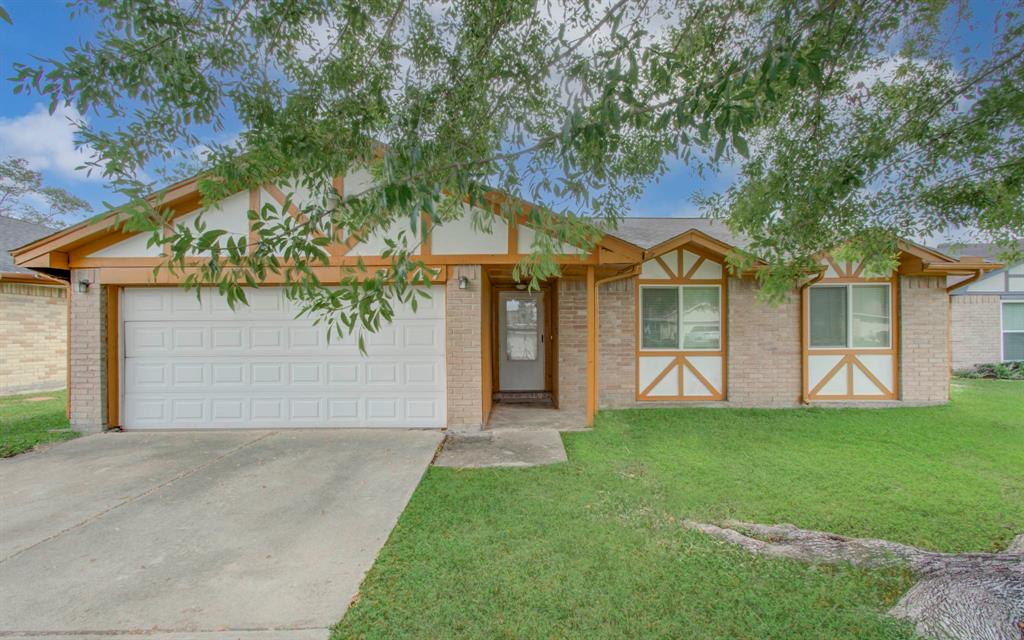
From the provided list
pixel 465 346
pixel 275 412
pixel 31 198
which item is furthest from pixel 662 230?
pixel 31 198

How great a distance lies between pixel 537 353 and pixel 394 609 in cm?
803

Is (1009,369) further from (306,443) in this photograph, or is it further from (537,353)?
(306,443)

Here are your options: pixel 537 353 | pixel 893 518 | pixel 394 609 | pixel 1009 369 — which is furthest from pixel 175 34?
pixel 1009 369

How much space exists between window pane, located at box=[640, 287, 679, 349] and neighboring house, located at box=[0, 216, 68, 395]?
41.4ft

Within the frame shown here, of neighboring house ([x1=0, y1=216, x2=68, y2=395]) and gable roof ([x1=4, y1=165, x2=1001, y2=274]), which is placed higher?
gable roof ([x1=4, y1=165, x2=1001, y2=274])

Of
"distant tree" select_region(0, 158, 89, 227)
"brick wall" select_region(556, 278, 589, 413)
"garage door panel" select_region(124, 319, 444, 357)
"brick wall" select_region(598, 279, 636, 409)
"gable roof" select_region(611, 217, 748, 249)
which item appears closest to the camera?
"garage door panel" select_region(124, 319, 444, 357)

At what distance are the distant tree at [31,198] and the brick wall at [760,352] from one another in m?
31.4

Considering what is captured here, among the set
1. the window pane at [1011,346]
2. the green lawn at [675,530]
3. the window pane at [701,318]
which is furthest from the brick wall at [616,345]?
the window pane at [1011,346]

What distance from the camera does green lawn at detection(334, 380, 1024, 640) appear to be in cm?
264

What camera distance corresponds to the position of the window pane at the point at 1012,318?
14.0 m

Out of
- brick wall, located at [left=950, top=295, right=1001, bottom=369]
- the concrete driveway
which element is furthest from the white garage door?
brick wall, located at [left=950, top=295, right=1001, bottom=369]

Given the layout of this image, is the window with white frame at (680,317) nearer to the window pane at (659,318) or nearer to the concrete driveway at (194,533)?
the window pane at (659,318)

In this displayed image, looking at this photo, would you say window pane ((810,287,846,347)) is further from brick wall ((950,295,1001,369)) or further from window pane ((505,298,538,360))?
brick wall ((950,295,1001,369))

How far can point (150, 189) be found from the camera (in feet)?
8.34
